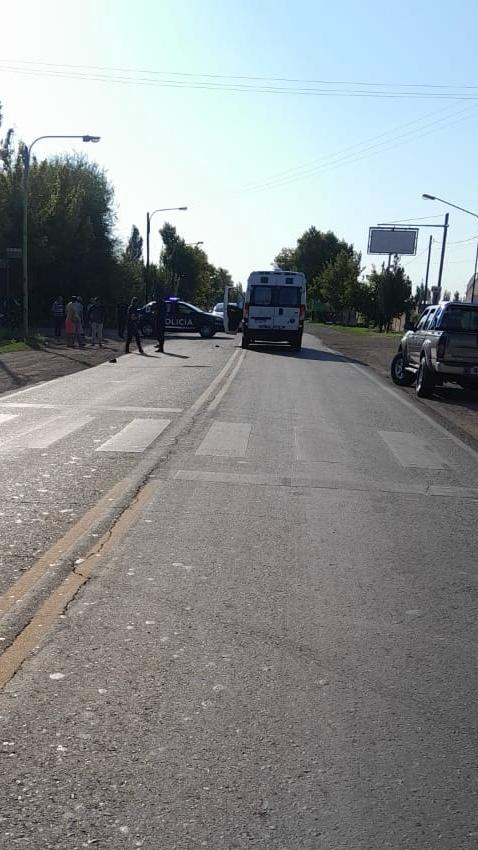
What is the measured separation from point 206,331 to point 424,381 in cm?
2583

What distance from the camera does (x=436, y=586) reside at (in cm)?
579

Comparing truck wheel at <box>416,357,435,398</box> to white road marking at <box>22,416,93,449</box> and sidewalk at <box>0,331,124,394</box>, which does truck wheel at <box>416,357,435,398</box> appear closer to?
sidewalk at <box>0,331,124,394</box>

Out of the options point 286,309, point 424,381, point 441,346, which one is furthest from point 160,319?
point 441,346

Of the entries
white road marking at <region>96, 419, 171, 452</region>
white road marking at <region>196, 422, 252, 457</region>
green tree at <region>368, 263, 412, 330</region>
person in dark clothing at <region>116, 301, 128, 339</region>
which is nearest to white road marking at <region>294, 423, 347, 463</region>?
white road marking at <region>196, 422, 252, 457</region>

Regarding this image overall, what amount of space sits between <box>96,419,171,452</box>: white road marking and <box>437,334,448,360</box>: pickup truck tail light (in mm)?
6791

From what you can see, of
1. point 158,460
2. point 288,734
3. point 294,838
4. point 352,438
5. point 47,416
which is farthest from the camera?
point 47,416

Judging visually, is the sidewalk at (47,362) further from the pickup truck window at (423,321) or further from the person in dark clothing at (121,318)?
the pickup truck window at (423,321)

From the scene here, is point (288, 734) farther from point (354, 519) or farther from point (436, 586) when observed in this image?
point (354, 519)

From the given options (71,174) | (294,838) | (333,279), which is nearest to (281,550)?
(294,838)

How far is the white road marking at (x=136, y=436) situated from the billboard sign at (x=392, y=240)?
257ft

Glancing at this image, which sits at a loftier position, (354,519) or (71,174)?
(71,174)

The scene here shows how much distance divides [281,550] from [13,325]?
31.9 meters

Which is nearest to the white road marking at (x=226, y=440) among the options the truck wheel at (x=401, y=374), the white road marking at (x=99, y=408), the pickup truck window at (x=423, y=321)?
the white road marking at (x=99, y=408)

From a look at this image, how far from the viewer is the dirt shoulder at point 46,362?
19.3m
